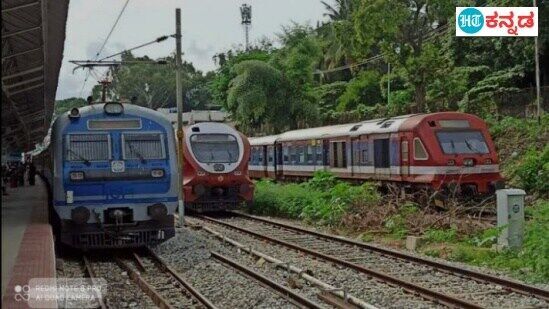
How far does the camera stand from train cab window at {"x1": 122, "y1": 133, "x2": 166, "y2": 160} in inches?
544

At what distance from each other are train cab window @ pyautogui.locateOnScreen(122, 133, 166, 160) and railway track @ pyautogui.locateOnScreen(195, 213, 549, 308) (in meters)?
3.32

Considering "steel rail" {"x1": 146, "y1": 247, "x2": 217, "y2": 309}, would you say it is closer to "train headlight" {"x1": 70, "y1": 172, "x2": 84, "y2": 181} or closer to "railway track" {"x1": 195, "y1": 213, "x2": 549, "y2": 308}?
"train headlight" {"x1": 70, "y1": 172, "x2": 84, "y2": 181}

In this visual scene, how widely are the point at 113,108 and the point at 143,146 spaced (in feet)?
3.00

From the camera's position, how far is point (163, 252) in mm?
14695

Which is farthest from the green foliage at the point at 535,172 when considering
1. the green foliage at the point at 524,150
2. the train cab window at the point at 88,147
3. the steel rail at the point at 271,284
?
the train cab window at the point at 88,147

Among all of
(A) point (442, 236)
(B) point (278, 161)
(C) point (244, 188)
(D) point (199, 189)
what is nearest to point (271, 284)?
(A) point (442, 236)

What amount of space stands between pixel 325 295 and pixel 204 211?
51.0ft

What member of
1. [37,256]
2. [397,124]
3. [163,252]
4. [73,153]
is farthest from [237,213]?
[37,256]

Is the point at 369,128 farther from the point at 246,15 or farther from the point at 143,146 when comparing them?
the point at 246,15

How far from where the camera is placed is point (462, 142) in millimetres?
20234

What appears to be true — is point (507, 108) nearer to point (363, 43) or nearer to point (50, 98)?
point (363, 43)

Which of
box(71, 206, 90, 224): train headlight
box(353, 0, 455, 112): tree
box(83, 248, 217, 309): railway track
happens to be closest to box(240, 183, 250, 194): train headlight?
box(83, 248, 217, 309): railway track

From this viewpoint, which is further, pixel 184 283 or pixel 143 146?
pixel 143 146

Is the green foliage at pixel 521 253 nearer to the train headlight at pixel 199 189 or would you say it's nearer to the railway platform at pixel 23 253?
the railway platform at pixel 23 253
